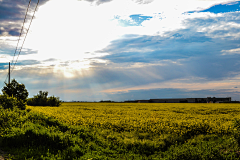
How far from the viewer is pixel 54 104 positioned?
62.5m

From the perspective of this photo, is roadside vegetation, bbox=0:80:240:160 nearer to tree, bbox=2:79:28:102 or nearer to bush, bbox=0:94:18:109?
bush, bbox=0:94:18:109

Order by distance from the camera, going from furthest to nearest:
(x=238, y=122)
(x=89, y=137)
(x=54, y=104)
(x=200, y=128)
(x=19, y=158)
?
(x=54, y=104), (x=200, y=128), (x=89, y=137), (x=238, y=122), (x=19, y=158)

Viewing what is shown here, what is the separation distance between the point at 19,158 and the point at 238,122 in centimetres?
1379

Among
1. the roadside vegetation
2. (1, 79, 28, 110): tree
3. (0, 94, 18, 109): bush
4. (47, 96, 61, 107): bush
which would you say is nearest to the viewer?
the roadside vegetation

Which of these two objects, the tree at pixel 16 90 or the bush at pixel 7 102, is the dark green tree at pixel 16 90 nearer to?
the tree at pixel 16 90

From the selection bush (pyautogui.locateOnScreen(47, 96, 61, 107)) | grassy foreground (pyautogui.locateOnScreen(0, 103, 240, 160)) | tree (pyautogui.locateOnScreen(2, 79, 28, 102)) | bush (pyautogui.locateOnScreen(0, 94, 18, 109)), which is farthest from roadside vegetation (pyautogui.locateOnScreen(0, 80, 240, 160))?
bush (pyautogui.locateOnScreen(47, 96, 61, 107))

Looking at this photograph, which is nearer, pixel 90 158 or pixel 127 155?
pixel 90 158

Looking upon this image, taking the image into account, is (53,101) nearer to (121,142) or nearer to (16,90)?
(16,90)

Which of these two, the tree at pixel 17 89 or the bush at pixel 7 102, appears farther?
the tree at pixel 17 89

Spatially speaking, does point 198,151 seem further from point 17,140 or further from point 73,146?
point 17,140

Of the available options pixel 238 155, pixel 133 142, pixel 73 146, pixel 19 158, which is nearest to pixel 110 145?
pixel 133 142

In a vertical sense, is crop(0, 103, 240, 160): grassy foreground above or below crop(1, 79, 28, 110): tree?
below

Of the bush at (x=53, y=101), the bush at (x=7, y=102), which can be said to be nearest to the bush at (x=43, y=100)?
the bush at (x=53, y=101)

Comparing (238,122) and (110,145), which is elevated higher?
(238,122)
